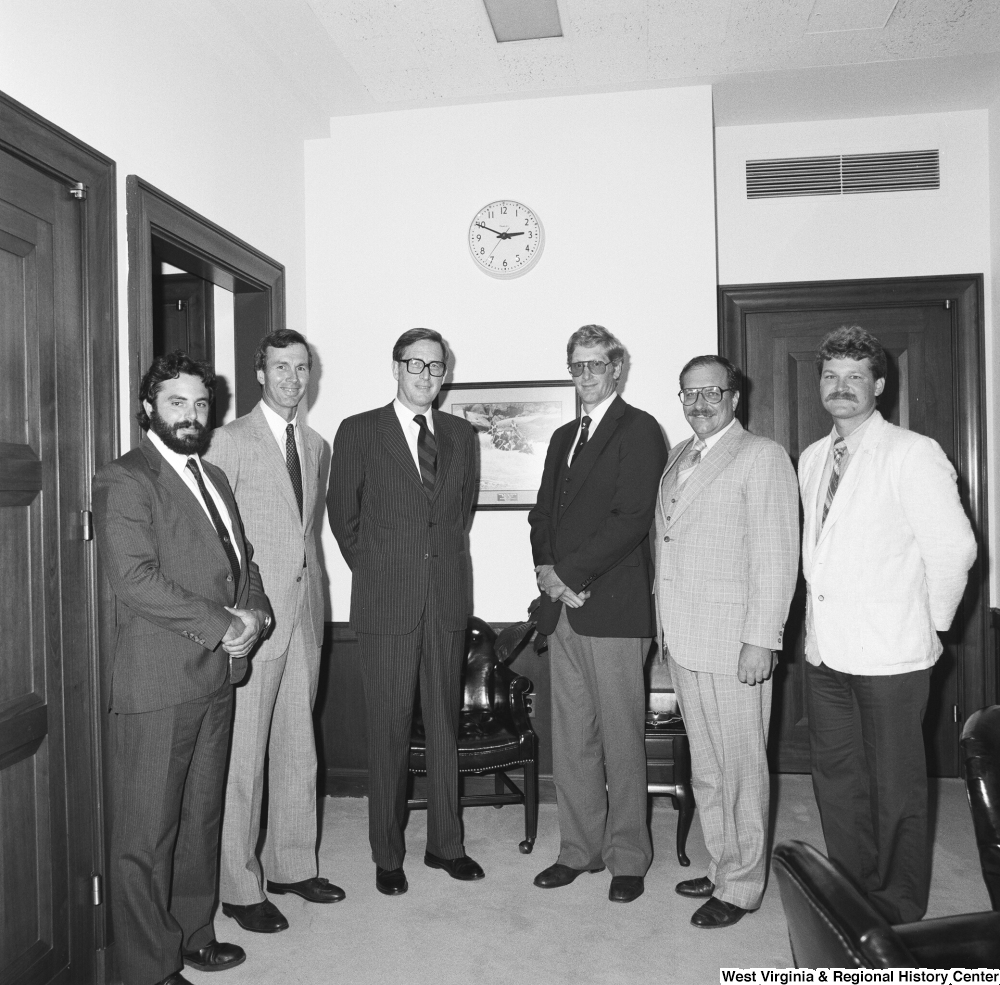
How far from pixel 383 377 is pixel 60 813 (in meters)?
2.30

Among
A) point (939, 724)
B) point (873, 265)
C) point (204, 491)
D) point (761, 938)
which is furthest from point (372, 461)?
point (939, 724)

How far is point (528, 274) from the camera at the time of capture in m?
3.87

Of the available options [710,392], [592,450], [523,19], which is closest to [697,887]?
[592,450]

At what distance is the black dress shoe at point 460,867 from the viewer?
294 centimetres

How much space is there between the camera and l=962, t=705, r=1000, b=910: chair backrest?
5.25 ft

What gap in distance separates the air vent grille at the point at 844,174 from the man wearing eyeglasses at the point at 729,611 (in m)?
1.90

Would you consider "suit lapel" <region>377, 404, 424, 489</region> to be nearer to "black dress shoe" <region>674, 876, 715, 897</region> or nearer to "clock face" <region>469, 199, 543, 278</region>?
"clock face" <region>469, 199, 543, 278</region>

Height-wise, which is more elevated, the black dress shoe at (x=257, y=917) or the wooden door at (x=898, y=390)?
the wooden door at (x=898, y=390)

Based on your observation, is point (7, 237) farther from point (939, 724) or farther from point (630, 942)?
point (939, 724)

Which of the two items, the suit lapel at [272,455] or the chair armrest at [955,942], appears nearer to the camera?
the chair armrest at [955,942]

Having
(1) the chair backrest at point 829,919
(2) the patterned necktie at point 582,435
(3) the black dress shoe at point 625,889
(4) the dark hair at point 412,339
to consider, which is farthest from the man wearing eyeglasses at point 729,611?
(1) the chair backrest at point 829,919

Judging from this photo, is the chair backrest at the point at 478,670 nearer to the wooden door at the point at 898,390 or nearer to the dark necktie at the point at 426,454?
the dark necktie at the point at 426,454

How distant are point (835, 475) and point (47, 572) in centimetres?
226

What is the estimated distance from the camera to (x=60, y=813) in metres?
2.25
